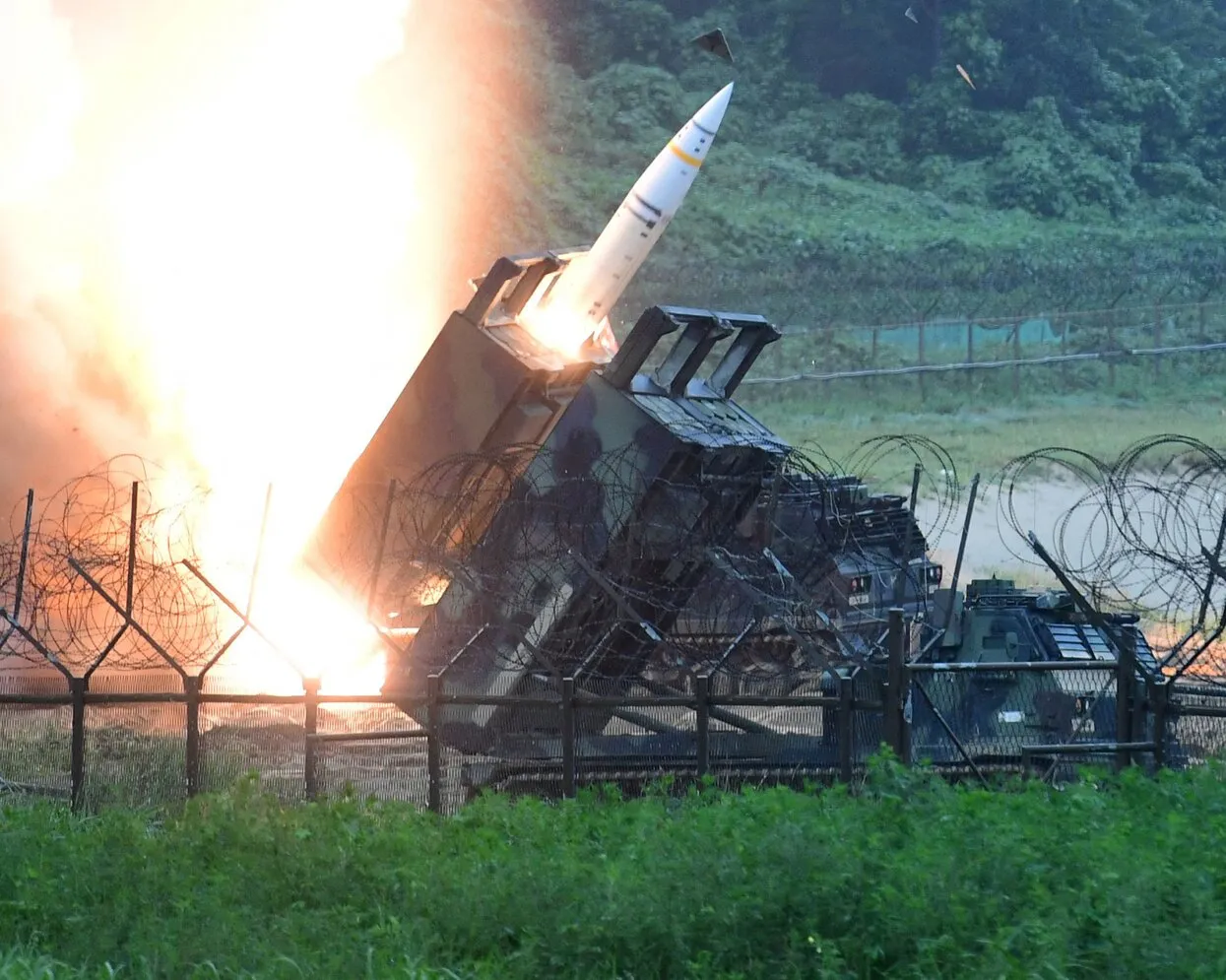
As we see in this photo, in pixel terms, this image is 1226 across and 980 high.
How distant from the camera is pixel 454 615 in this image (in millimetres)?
15586

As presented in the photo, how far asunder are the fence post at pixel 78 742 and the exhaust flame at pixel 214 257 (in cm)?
801

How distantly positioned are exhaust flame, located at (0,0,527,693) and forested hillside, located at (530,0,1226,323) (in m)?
20.3

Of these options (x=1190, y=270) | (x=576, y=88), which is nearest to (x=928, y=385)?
(x=1190, y=270)

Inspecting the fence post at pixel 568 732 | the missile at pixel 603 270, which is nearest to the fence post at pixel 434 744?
the fence post at pixel 568 732

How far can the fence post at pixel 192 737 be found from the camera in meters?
12.7

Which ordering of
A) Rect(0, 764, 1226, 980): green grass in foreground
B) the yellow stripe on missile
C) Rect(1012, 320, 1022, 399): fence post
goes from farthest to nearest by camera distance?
Rect(1012, 320, 1022, 399): fence post < the yellow stripe on missile < Rect(0, 764, 1226, 980): green grass in foreground

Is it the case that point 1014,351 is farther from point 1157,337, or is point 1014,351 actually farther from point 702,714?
point 702,714

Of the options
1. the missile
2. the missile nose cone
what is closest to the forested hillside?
the missile nose cone

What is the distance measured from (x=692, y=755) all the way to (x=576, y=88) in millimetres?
41797

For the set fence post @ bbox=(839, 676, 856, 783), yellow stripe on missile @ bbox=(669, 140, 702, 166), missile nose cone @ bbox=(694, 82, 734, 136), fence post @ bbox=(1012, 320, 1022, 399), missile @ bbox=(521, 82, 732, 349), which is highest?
fence post @ bbox=(1012, 320, 1022, 399)

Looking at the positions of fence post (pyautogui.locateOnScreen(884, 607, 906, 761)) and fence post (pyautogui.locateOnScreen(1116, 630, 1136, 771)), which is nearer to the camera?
fence post (pyautogui.locateOnScreen(884, 607, 906, 761))

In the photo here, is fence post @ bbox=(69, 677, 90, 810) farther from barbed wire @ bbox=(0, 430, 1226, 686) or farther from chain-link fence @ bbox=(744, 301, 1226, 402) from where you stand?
chain-link fence @ bbox=(744, 301, 1226, 402)

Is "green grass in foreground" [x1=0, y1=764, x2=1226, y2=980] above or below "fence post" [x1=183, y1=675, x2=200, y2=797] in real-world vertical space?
below

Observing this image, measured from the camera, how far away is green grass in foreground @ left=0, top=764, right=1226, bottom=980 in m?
7.87
